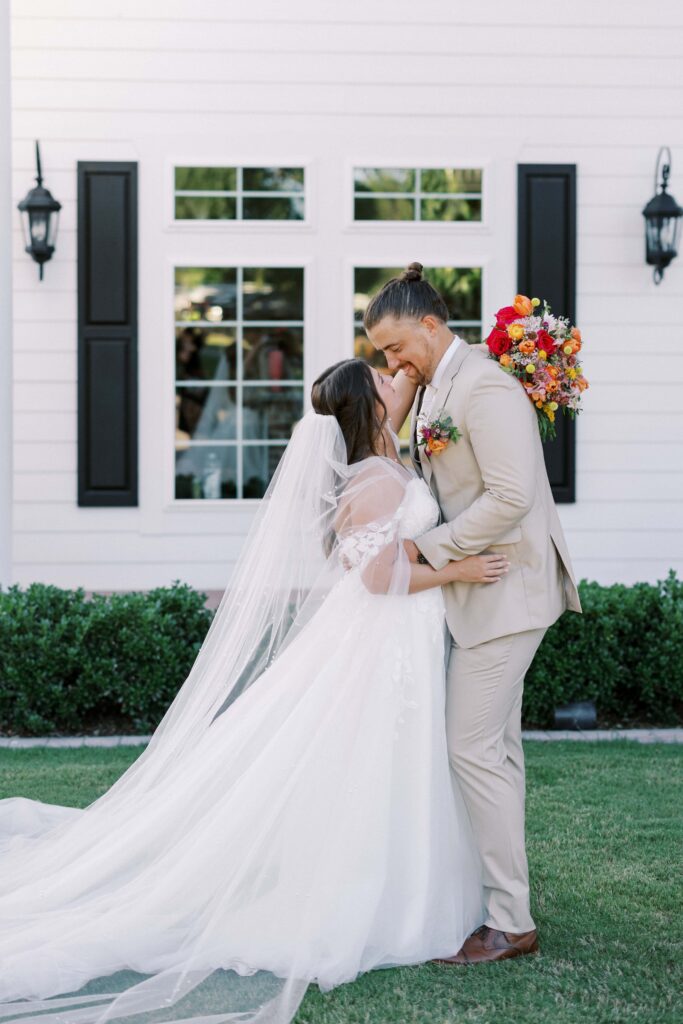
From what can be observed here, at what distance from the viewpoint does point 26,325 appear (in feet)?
28.4

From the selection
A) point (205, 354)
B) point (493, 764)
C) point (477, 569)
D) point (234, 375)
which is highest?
point (205, 354)

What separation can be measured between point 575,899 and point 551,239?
5631 mm

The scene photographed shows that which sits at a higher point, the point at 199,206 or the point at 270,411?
the point at 199,206

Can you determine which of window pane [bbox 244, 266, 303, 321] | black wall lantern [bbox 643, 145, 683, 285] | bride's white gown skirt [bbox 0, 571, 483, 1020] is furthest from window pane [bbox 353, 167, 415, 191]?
bride's white gown skirt [bbox 0, 571, 483, 1020]

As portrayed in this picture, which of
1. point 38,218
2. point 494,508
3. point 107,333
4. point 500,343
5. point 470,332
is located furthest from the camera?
point 470,332

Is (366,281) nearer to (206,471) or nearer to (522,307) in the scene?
(206,471)

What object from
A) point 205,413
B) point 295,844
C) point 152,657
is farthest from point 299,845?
point 205,413

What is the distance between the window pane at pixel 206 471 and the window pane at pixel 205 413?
3.3 inches

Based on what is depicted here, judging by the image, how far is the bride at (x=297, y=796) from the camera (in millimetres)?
3518

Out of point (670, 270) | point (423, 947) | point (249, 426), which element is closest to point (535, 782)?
point (423, 947)

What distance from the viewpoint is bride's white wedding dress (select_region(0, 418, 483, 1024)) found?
138 inches

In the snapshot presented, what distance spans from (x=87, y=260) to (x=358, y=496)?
5.37m

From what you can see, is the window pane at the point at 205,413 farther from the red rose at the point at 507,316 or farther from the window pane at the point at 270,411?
the red rose at the point at 507,316

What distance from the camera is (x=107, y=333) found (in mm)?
8656
